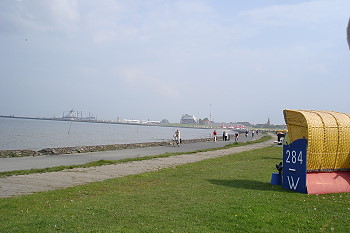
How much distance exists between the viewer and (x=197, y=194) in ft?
31.1

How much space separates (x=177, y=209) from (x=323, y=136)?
488 cm

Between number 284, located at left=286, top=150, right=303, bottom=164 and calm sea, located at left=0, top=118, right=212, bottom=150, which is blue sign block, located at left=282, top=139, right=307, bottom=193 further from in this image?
calm sea, located at left=0, top=118, right=212, bottom=150

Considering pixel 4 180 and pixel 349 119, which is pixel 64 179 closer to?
pixel 4 180

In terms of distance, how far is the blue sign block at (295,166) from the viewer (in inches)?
393

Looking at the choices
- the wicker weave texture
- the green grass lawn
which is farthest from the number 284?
the green grass lawn

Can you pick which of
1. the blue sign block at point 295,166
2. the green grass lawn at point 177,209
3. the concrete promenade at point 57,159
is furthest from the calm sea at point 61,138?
the blue sign block at point 295,166

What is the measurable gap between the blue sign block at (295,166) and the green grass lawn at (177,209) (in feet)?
1.10

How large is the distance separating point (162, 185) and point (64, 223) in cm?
513

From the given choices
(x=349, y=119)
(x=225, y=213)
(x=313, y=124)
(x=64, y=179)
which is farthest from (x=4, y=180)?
(x=349, y=119)

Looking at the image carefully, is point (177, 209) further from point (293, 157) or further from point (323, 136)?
point (323, 136)

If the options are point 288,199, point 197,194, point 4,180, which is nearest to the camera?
point 288,199

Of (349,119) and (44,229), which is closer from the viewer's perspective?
(44,229)

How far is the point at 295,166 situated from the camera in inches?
404

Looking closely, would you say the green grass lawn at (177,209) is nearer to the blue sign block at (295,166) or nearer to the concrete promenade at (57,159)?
the blue sign block at (295,166)
